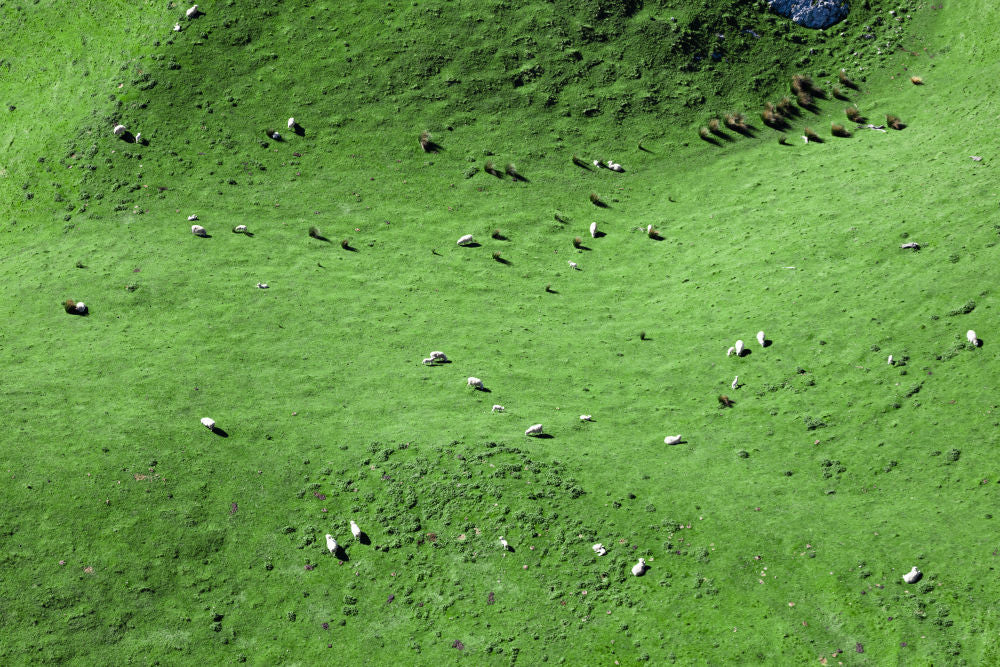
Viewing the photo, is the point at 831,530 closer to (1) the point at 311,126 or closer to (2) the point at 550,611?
(2) the point at 550,611

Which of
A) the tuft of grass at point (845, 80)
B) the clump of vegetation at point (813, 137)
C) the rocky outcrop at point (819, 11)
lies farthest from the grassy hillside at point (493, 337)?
the rocky outcrop at point (819, 11)

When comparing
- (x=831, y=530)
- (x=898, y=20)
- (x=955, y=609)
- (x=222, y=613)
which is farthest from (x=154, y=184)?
(x=898, y=20)

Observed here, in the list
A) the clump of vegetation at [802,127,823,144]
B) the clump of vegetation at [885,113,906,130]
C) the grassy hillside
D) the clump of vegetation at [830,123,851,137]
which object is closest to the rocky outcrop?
the grassy hillside

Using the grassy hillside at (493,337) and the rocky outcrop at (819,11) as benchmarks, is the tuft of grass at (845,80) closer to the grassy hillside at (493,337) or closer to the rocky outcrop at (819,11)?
the grassy hillside at (493,337)

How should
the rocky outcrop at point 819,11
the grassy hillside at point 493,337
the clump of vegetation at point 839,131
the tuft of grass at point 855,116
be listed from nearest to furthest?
the grassy hillside at point 493,337
the clump of vegetation at point 839,131
the tuft of grass at point 855,116
the rocky outcrop at point 819,11

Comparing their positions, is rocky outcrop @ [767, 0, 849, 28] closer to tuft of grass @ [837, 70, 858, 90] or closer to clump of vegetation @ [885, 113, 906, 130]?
tuft of grass @ [837, 70, 858, 90]

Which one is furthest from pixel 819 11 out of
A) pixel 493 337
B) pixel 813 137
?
pixel 493 337
